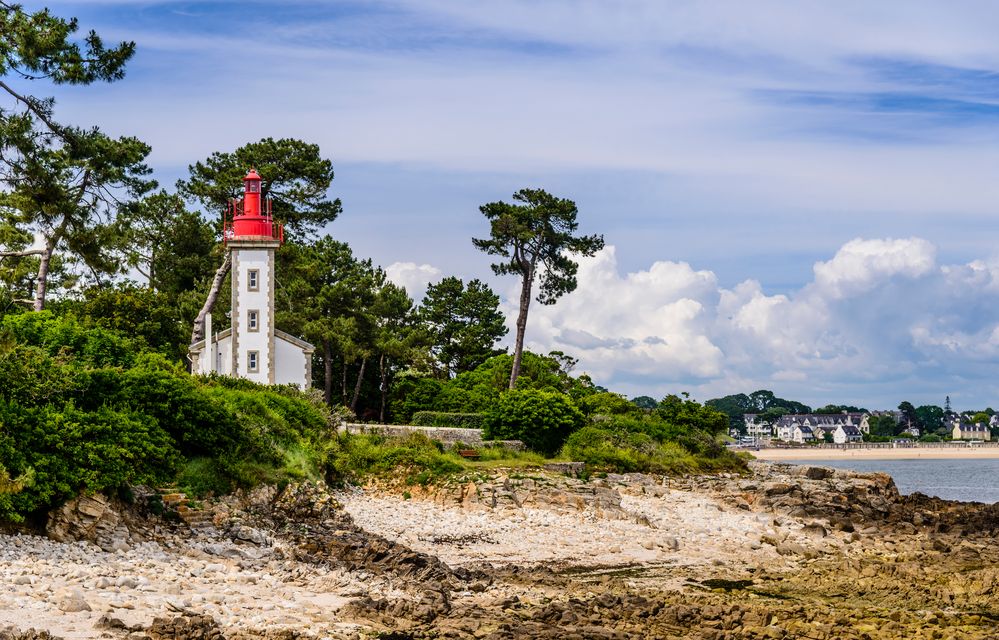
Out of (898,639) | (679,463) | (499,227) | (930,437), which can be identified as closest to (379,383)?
(499,227)

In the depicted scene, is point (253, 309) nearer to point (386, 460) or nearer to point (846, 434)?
point (386, 460)

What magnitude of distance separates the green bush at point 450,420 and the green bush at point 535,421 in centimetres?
330

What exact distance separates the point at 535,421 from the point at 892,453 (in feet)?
292

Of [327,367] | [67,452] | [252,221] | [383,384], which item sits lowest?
[67,452]

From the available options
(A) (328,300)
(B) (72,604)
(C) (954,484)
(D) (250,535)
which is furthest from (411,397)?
(B) (72,604)

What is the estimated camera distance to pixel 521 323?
47.8 metres

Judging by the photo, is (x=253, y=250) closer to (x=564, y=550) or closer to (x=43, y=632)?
(x=564, y=550)

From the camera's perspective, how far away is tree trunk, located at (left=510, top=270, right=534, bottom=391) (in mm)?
46438

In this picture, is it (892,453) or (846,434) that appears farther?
(846,434)

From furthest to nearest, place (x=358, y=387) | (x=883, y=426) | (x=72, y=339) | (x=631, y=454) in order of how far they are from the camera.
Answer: (x=883, y=426), (x=358, y=387), (x=631, y=454), (x=72, y=339)

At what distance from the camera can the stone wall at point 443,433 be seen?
3309cm

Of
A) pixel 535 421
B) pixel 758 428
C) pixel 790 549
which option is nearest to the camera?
pixel 790 549

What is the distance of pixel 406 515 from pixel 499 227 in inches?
991

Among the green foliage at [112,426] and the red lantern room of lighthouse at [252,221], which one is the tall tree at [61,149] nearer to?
the green foliage at [112,426]
